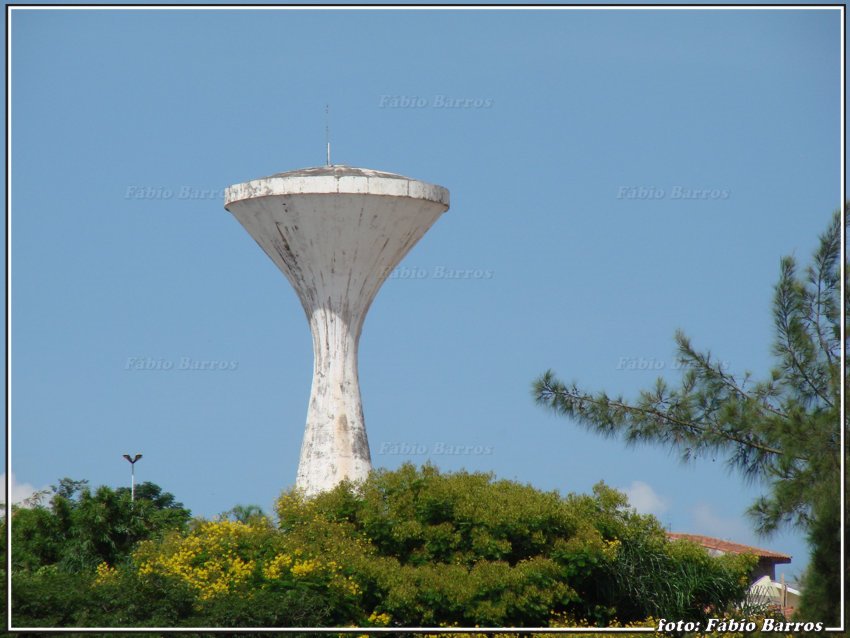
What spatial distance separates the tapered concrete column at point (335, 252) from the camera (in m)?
25.7

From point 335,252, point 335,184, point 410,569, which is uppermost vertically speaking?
point 335,184

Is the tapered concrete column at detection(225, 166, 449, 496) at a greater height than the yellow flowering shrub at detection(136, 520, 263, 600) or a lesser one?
A: greater

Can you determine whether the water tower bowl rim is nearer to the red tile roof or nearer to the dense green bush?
the dense green bush

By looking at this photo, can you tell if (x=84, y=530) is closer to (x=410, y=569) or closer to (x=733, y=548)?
(x=410, y=569)

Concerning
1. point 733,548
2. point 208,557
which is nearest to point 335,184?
point 208,557

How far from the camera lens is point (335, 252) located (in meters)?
26.5

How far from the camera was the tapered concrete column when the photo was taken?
2566cm

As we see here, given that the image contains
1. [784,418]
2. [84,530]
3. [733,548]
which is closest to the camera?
[784,418]

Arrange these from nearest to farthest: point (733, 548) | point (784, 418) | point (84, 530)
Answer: point (784, 418) < point (84, 530) < point (733, 548)

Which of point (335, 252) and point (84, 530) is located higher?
point (335, 252)

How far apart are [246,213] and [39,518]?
23.1 ft

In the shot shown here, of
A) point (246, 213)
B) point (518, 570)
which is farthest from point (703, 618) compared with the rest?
point (246, 213)

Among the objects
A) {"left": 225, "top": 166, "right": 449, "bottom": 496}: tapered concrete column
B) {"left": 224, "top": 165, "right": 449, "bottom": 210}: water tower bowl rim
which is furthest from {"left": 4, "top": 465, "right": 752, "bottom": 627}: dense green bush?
{"left": 224, "top": 165, "right": 449, "bottom": 210}: water tower bowl rim

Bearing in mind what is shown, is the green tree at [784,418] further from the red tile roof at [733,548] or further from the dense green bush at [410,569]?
the red tile roof at [733,548]
